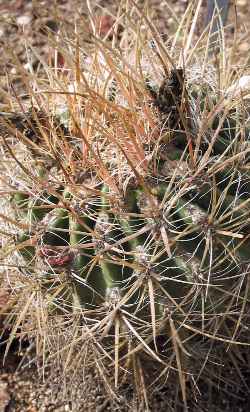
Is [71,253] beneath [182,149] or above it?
beneath

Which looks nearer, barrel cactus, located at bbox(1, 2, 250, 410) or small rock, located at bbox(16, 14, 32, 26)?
barrel cactus, located at bbox(1, 2, 250, 410)

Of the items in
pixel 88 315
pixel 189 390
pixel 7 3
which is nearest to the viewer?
pixel 88 315

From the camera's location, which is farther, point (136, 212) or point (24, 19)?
point (24, 19)

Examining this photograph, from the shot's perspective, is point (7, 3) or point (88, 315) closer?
point (88, 315)

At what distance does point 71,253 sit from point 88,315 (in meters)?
0.13

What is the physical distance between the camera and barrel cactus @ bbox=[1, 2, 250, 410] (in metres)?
1.06

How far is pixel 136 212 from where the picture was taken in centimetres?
108

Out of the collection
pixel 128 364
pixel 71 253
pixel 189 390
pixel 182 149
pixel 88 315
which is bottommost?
pixel 189 390

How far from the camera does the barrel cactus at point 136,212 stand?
3.47 feet

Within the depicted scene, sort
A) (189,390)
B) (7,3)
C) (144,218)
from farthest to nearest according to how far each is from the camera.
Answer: (7,3) < (189,390) < (144,218)

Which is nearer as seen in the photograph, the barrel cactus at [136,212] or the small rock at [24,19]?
the barrel cactus at [136,212]

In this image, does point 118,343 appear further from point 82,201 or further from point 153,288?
point 82,201

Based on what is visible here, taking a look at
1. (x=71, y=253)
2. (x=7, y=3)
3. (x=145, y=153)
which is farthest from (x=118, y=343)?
(x=7, y=3)

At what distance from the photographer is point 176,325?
3.74 feet
